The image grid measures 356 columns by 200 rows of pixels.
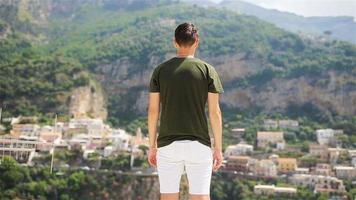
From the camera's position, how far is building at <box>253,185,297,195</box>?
20641mm

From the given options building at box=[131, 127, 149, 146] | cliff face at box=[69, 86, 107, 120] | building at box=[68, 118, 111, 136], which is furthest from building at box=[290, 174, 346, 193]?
cliff face at box=[69, 86, 107, 120]

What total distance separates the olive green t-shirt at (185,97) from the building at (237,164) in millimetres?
21546

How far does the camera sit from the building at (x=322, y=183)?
2195cm

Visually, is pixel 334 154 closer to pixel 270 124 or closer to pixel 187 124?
pixel 270 124

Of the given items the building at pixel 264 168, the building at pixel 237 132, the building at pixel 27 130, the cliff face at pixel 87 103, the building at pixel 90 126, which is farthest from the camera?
the cliff face at pixel 87 103

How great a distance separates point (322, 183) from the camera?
22219mm

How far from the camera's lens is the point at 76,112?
3058cm

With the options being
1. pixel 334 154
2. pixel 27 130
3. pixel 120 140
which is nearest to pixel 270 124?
pixel 334 154

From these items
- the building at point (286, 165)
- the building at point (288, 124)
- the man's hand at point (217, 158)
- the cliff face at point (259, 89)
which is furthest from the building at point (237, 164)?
the man's hand at point (217, 158)

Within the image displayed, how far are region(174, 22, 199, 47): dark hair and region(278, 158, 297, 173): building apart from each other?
22.3 m

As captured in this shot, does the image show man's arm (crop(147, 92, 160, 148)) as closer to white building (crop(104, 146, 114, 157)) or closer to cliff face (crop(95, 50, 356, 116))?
white building (crop(104, 146, 114, 157))

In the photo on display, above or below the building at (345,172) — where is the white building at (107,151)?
above

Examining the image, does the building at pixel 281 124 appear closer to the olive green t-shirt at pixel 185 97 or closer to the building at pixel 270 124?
the building at pixel 270 124

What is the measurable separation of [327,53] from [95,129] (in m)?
16.1
